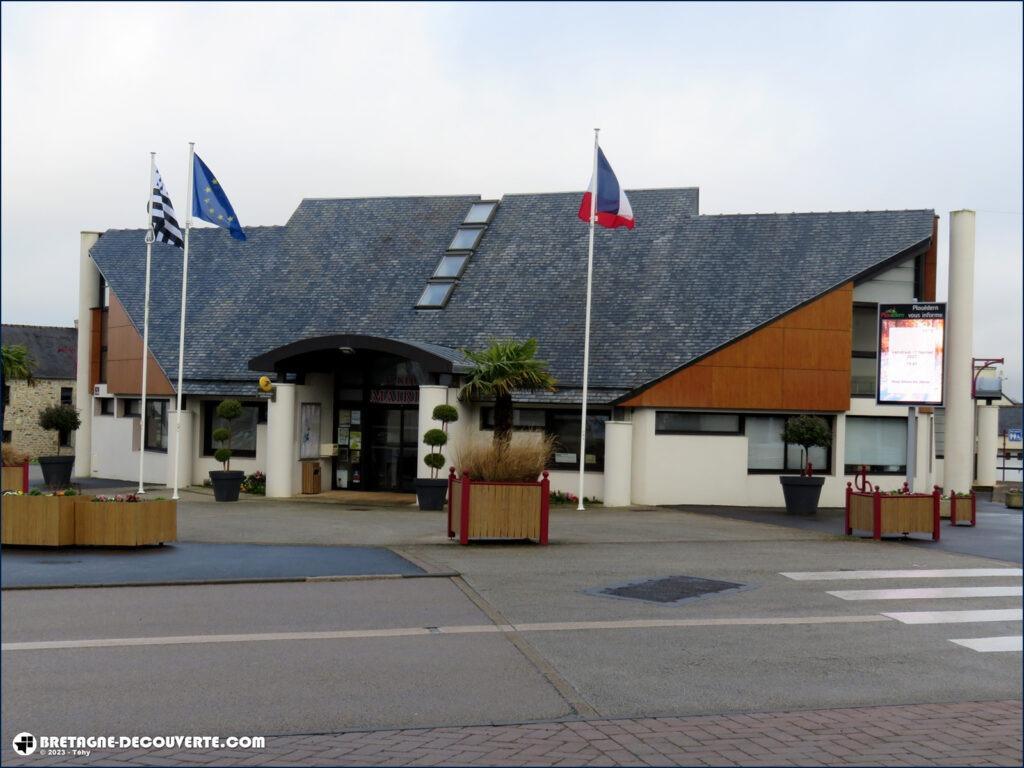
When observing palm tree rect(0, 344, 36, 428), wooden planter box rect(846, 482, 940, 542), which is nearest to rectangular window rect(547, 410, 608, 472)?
wooden planter box rect(846, 482, 940, 542)

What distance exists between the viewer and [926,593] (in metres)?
13.0

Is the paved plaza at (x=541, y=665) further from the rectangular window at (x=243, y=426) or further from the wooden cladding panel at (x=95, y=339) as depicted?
the wooden cladding panel at (x=95, y=339)

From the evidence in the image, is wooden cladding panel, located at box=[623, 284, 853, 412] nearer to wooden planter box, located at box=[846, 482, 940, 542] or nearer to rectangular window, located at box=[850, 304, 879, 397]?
rectangular window, located at box=[850, 304, 879, 397]

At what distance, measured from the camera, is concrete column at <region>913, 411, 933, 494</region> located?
2711 centimetres

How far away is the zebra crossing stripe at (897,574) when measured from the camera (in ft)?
46.3

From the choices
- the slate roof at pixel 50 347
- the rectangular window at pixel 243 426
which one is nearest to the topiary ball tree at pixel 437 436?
the rectangular window at pixel 243 426

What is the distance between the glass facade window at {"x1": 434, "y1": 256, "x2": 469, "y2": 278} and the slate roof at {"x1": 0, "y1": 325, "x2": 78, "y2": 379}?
28.4m

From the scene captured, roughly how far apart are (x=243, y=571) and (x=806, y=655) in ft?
23.7

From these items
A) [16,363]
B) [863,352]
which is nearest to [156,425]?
[16,363]

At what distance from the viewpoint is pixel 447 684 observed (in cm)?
840

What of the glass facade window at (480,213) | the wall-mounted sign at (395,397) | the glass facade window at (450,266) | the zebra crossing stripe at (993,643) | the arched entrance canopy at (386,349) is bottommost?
the zebra crossing stripe at (993,643)

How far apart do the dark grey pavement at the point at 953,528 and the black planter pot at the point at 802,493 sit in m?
0.24

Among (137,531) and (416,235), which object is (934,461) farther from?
(137,531)

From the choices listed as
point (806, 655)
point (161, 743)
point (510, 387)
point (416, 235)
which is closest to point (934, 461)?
point (510, 387)
